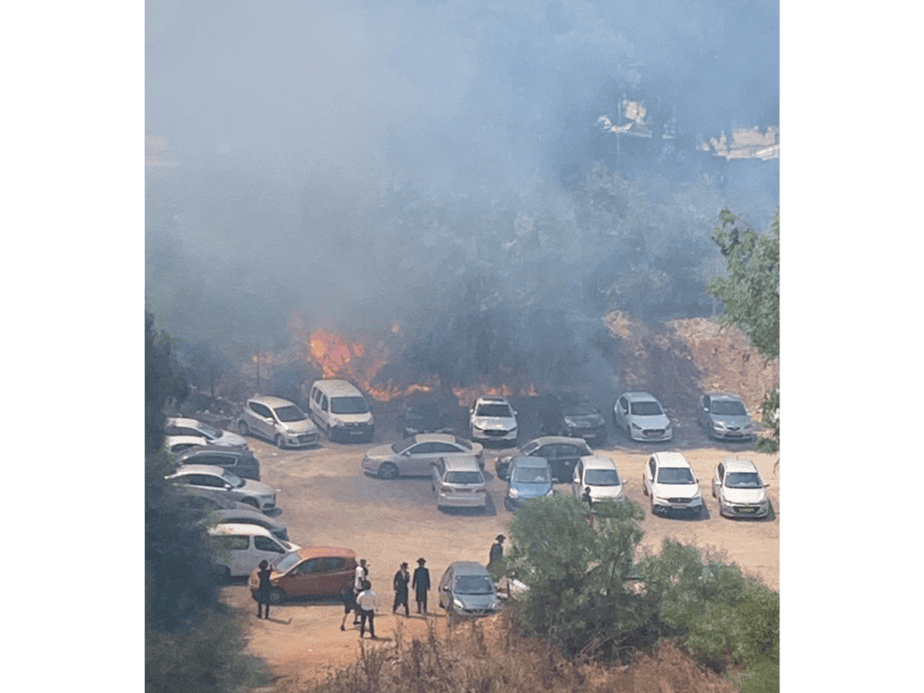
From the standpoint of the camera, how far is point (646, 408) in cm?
3475

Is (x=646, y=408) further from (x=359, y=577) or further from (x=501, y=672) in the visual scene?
(x=501, y=672)

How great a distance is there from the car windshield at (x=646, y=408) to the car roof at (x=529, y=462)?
7.83 feet

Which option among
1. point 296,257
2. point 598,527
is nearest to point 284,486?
point 296,257

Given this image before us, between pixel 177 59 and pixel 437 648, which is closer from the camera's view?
pixel 437 648

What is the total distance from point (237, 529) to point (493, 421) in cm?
593

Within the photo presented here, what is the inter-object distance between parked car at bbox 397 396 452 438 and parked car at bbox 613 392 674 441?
378cm

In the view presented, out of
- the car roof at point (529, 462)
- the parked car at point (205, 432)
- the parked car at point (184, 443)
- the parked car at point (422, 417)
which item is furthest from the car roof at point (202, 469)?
the car roof at point (529, 462)

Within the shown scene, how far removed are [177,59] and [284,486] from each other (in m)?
9.25

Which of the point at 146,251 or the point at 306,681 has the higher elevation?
the point at 146,251

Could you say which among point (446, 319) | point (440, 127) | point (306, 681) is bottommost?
point (306, 681)

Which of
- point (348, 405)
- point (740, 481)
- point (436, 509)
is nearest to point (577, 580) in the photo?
point (436, 509)

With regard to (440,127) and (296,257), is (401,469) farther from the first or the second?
(440,127)

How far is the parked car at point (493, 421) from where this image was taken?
34.2m

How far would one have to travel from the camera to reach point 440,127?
34.2m
